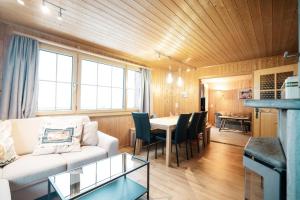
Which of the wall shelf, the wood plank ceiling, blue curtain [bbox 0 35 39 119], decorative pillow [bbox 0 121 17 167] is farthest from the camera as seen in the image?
blue curtain [bbox 0 35 39 119]

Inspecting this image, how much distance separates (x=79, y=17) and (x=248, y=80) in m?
7.17

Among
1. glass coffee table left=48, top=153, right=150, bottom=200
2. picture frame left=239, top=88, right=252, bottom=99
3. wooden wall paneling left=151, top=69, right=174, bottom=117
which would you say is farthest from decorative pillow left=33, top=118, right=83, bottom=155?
picture frame left=239, top=88, right=252, bottom=99

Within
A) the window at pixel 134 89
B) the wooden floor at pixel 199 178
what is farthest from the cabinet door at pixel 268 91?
the window at pixel 134 89

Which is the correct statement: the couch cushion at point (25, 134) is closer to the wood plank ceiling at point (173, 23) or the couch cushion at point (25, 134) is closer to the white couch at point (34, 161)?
the white couch at point (34, 161)

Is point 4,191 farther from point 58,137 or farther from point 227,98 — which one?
point 227,98

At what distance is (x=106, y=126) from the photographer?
3322 mm

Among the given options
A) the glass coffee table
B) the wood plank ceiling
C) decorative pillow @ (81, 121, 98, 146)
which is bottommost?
the glass coffee table

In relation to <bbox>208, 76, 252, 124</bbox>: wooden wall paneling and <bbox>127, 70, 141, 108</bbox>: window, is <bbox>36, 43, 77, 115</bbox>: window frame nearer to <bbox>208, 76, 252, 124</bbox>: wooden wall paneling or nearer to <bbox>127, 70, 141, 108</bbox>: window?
<bbox>127, 70, 141, 108</bbox>: window

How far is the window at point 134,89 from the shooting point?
4002mm

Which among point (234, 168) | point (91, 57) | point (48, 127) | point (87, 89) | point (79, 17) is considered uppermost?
point (79, 17)

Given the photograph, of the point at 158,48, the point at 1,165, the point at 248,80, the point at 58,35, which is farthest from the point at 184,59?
the point at 248,80

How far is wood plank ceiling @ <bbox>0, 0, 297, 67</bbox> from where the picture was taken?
68.1 inches

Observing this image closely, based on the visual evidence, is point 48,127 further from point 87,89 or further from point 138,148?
point 138,148

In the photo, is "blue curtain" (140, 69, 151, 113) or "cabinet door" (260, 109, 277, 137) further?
"blue curtain" (140, 69, 151, 113)
